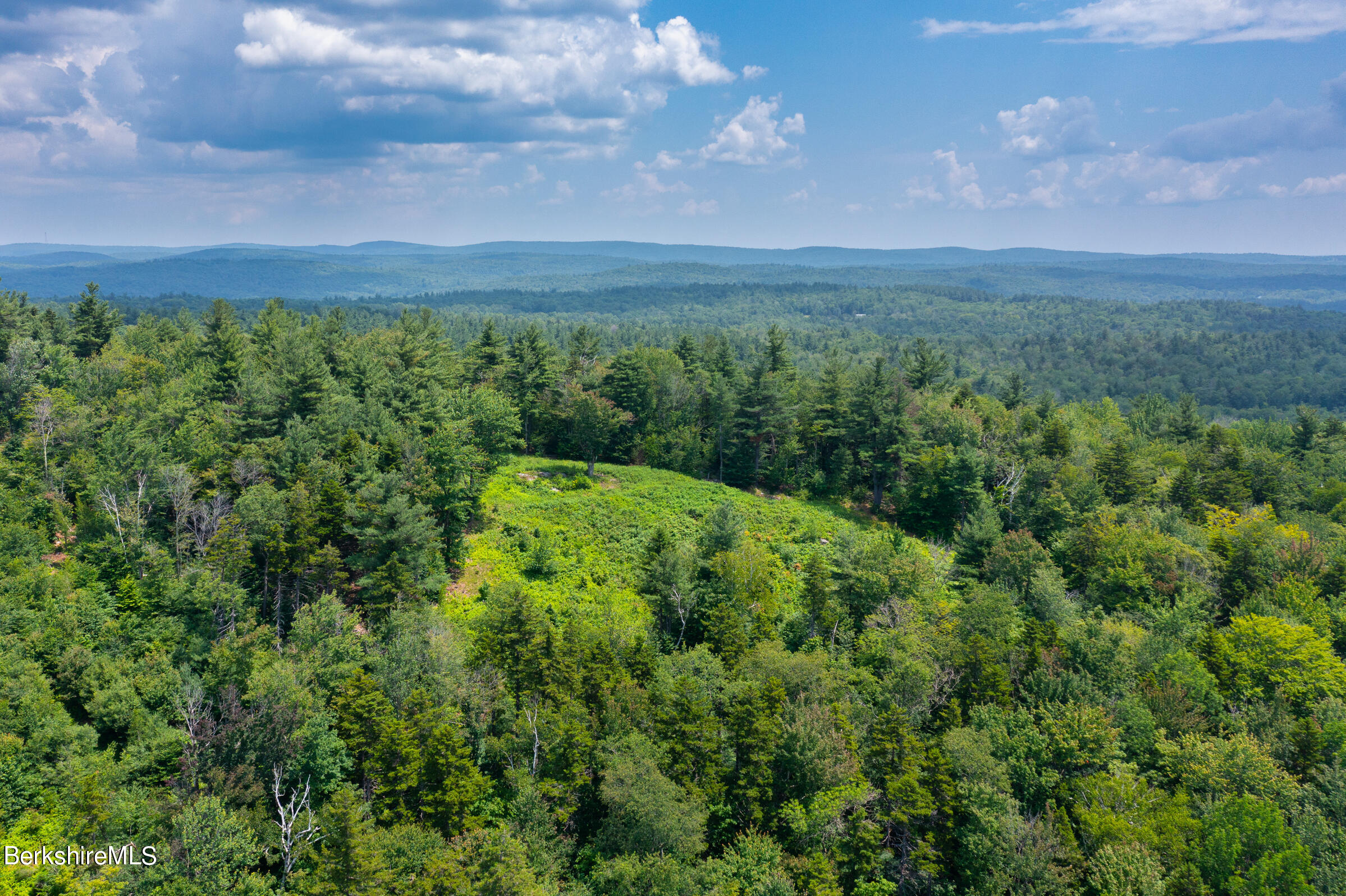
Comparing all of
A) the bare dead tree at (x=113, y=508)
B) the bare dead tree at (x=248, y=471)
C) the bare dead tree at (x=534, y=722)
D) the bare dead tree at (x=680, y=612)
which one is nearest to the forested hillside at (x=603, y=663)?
the bare dead tree at (x=534, y=722)

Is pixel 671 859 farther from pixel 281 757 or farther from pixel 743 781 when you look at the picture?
pixel 281 757

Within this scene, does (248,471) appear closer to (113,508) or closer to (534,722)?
(113,508)

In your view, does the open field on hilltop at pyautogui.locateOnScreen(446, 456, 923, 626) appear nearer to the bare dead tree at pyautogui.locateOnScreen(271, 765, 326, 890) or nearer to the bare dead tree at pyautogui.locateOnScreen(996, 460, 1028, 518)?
the bare dead tree at pyautogui.locateOnScreen(996, 460, 1028, 518)

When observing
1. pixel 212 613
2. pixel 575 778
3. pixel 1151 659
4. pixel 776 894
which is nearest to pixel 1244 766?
pixel 1151 659

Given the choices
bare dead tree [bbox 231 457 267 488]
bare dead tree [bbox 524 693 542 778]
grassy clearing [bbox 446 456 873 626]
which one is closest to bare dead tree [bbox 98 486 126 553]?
bare dead tree [bbox 231 457 267 488]

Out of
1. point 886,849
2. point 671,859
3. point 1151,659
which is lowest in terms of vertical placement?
point 886,849

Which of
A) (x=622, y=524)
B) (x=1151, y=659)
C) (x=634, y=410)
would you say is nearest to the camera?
(x=1151, y=659)

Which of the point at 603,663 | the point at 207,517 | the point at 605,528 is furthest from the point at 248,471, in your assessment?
the point at 603,663
